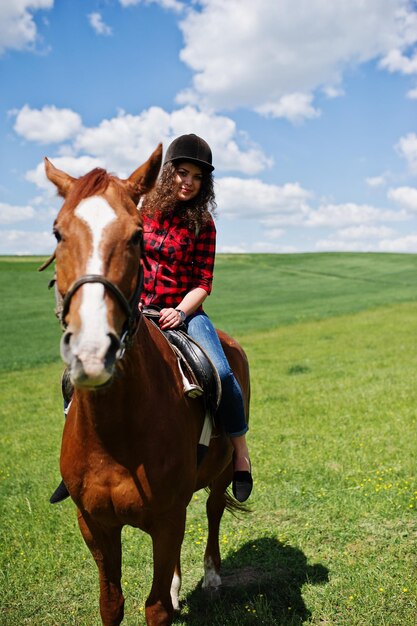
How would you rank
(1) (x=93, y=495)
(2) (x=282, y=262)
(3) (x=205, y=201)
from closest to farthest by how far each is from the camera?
(1) (x=93, y=495) < (3) (x=205, y=201) < (2) (x=282, y=262)

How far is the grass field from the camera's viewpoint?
456 cm

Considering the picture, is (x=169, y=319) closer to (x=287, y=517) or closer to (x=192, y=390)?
(x=192, y=390)

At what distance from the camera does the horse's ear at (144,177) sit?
2958 millimetres

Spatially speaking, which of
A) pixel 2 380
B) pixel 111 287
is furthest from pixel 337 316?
pixel 111 287

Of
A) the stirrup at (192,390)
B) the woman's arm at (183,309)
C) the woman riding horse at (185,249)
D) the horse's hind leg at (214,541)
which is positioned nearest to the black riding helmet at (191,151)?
the woman riding horse at (185,249)

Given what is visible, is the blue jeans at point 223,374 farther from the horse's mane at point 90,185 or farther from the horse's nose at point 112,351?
the horse's nose at point 112,351

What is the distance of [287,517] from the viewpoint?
6180 mm

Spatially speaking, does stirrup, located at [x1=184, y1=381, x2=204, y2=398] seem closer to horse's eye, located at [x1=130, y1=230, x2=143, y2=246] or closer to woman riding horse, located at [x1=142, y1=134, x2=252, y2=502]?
woman riding horse, located at [x1=142, y1=134, x2=252, y2=502]

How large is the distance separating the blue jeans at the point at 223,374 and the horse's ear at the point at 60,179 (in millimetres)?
1599

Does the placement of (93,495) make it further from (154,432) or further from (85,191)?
(85,191)

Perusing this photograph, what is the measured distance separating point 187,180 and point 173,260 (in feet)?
2.26

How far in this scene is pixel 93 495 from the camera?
3.21m

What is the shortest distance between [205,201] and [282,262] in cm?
6223

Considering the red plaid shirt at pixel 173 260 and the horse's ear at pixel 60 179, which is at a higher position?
the horse's ear at pixel 60 179
